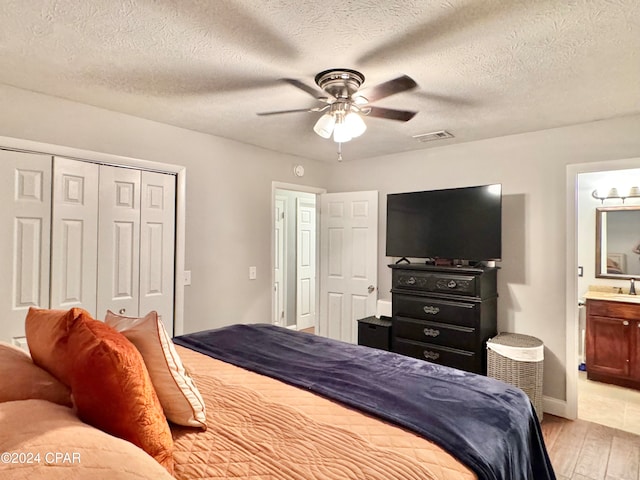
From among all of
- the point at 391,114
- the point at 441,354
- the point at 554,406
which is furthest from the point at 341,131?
the point at 554,406

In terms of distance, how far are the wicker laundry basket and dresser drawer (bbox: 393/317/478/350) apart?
0.65 feet

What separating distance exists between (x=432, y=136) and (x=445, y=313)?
160 cm

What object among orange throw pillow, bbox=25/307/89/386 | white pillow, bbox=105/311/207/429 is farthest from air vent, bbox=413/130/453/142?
orange throw pillow, bbox=25/307/89/386

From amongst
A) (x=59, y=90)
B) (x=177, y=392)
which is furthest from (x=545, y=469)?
(x=59, y=90)

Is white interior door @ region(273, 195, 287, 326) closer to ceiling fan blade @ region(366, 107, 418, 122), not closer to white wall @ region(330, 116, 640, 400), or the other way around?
white wall @ region(330, 116, 640, 400)

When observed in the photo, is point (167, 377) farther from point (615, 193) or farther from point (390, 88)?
point (615, 193)

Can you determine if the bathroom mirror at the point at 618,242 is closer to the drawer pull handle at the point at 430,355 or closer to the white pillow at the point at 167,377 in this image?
the drawer pull handle at the point at 430,355

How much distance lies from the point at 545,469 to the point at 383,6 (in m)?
2.01

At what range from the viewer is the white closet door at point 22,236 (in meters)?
2.34

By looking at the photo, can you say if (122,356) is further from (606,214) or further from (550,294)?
(606,214)

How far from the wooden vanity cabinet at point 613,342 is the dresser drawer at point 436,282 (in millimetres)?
1583

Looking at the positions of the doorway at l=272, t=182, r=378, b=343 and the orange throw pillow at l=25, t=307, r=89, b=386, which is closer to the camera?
the orange throw pillow at l=25, t=307, r=89, b=386

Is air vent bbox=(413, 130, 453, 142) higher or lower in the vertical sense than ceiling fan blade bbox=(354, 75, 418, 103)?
higher

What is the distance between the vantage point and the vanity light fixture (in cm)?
385
